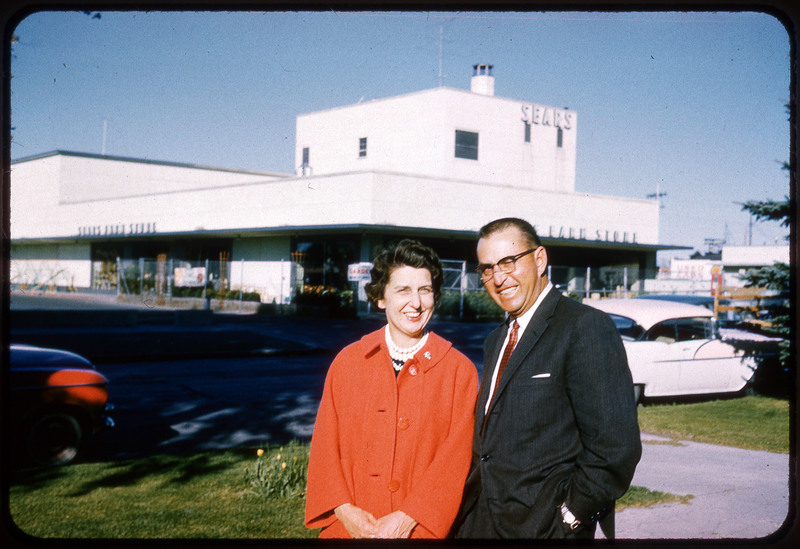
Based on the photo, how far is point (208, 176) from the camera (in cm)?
2717

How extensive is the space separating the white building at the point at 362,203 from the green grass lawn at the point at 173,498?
12474mm

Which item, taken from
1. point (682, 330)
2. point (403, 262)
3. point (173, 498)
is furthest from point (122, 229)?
point (403, 262)

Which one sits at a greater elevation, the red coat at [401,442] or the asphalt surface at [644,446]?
the red coat at [401,442]

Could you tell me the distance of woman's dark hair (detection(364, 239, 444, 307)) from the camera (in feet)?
8.29

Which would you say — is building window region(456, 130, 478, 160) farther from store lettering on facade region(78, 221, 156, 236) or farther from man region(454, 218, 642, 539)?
man region(454, 218, 642, 539)

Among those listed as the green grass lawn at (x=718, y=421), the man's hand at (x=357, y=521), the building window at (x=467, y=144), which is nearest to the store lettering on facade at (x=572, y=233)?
the building window at (x=467, y=144)

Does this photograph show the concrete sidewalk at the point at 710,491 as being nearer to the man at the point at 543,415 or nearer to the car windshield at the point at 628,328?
the man at the point at 543,415

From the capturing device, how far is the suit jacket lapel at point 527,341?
2.37m

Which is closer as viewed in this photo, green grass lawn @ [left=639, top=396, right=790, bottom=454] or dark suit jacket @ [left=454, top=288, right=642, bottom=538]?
dark suit jacket @ [left=454, top=288, right=642, bottom=538]

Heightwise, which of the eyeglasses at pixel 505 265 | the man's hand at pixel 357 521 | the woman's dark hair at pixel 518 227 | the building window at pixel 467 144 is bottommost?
the man's hand at pixel 357 521

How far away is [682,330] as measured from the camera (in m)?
8.47

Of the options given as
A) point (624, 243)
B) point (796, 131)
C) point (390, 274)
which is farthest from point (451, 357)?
point (624, 243)

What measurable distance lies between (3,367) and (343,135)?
29.1m

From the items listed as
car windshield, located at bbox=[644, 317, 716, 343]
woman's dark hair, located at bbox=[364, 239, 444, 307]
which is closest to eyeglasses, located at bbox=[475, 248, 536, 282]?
woman's dark hair, located at bbox=[364, 239, 444, 307]
